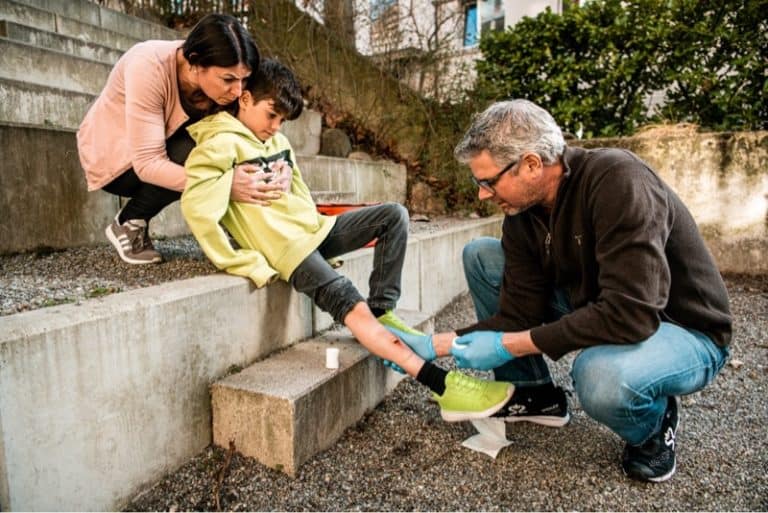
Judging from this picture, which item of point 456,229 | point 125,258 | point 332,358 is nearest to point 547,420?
point 332,358

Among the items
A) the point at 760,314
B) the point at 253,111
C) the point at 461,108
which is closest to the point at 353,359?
the point at 253,111

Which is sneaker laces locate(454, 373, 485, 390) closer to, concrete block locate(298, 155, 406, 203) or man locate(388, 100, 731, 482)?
man locate(388, 100, 731, 482)

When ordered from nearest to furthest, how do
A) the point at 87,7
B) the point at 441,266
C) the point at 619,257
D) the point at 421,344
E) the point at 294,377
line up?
the point at 619,257, the point at 294,377, the point at 421,344, the point at 441,266, the point at 87,7

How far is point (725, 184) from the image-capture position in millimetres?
3879

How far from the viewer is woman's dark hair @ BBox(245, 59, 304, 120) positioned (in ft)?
6.05

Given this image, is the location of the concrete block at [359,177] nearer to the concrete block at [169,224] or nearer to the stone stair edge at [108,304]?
the concrete block at [169,224]

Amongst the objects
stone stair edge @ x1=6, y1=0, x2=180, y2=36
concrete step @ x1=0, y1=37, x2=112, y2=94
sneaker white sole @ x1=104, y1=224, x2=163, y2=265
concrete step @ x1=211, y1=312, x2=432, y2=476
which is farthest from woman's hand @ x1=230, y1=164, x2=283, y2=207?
stone stair edge @ x1=6, y1=0, x2=180, y2=36

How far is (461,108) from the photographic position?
4594 mm

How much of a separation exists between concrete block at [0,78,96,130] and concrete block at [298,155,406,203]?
4.12 ft

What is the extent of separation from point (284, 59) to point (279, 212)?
312cm

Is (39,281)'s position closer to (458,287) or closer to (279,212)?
(279,212)

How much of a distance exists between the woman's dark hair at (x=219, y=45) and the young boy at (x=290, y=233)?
142 millimetres

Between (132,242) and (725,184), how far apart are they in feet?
13.1

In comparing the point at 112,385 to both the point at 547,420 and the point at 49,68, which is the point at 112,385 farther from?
the point at 49,68
